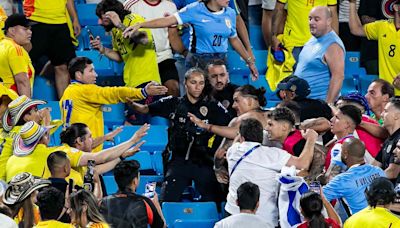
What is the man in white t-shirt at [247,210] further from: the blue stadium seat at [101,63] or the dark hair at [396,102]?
the blue stadium seat at [101,63]

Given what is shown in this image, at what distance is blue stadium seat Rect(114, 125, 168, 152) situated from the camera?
13.0 m

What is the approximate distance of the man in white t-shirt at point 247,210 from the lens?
32.4 feet

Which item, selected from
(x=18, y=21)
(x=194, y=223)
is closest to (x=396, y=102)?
(x=194, y=223)

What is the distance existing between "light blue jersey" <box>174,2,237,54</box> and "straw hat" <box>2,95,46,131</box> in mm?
2501

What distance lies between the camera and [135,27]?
1295 cm

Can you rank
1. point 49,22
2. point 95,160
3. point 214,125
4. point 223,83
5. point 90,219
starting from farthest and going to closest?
point 49,22
point 223,83
point 214,125
point 95,160
point 90,219

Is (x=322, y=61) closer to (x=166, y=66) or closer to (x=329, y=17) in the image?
(x=329, y=17)

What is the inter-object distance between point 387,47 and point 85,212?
5714 mm

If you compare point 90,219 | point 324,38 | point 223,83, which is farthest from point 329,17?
point 90,219

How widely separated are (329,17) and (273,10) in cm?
185

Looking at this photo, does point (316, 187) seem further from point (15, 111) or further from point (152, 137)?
point (152, 137)

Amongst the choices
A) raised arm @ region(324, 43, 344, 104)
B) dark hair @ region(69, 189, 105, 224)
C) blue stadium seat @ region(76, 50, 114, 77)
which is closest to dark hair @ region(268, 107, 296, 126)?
raised arm @ region(324, 43, 344, 104)

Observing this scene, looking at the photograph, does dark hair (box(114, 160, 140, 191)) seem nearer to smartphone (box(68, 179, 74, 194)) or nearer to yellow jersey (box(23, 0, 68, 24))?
smartphone (box(68, 179, 74, 194))

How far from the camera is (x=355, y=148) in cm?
1059
